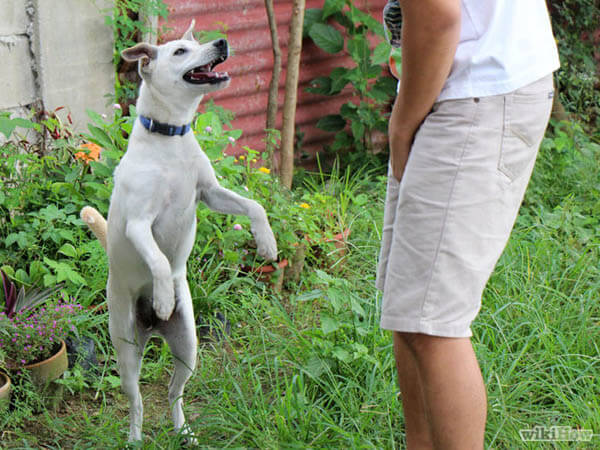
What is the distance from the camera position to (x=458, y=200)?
Result: 6.30 ft

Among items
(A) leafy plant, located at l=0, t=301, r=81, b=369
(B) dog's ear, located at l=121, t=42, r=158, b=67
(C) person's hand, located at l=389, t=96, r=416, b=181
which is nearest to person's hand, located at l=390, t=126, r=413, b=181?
(C) person's hand, located at l=389, t=96, r=416, b=181

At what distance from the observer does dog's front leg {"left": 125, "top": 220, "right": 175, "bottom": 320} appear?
230 centimetres

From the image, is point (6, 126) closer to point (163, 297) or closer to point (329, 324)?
point (163, 297)

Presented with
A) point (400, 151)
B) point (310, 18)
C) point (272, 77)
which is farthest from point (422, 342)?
point (310, 18)

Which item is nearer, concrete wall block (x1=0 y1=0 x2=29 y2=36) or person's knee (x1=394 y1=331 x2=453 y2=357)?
person's knee (x1=394 y1=331 x2=453 y2=357)

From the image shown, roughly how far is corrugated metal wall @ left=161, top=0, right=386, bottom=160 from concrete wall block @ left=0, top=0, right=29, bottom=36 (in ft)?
2.93

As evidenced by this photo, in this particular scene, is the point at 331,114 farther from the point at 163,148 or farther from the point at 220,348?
the point at 163,148

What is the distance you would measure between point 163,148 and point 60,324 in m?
1.26

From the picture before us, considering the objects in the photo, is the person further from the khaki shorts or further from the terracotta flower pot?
the terracotta flower pot

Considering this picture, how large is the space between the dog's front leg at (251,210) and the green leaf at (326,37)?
3.36 meters

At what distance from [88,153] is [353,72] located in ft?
7.90

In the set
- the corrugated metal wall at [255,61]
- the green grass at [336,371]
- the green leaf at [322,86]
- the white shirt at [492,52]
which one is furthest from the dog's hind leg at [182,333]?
the green leaf at [322,86]

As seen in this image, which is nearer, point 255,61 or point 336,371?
point 336,371

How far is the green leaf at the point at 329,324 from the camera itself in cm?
304
